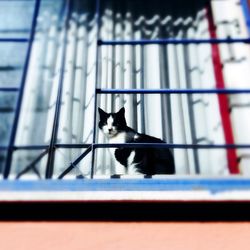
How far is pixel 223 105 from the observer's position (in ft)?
10.6

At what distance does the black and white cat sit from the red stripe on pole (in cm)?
71

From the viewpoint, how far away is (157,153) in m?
2.52

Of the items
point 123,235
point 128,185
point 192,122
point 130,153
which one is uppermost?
point 192,122

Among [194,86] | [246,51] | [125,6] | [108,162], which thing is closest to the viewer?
[108,162]

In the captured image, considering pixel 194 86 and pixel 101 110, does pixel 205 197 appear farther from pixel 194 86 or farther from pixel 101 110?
pixel 194 86

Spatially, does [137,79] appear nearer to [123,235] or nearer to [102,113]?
[102,113]

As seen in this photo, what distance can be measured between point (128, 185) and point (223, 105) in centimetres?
189

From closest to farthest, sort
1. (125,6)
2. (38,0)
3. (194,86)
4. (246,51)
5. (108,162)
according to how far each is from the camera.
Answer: (108,162) → (38,0) → (194,86) → (246,51) → (125,6)

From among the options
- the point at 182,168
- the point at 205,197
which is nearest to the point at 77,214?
the point at 205,197

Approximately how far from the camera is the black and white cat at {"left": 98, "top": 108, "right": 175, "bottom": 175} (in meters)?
2.23

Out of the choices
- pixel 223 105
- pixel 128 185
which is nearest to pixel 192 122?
pixel 223 105

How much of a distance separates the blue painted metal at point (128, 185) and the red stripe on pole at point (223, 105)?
1427 mm

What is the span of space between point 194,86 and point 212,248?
1791mm

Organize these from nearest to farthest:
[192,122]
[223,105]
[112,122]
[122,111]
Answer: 1. [122,111]
2. [112,122]
3. [192,122]
4. [223,105]
